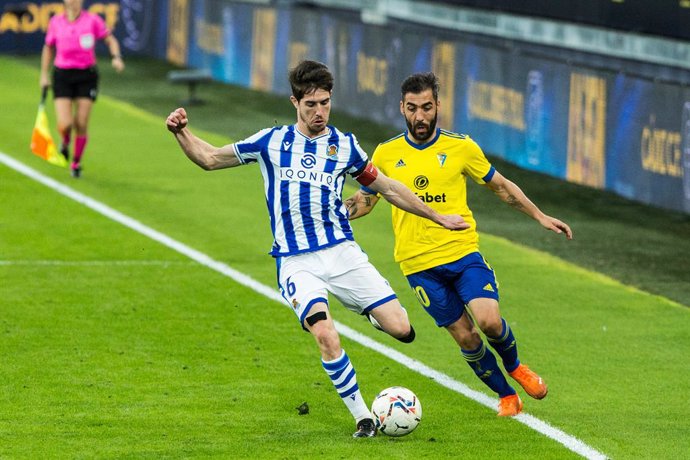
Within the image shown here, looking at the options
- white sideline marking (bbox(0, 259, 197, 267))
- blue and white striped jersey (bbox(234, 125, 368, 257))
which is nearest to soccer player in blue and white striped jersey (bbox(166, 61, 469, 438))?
blue and white striped jersey (bbox(234, 125, 368, 257))

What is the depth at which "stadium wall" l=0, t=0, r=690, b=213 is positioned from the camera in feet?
59.4

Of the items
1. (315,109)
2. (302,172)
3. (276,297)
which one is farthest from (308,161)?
(276,297)

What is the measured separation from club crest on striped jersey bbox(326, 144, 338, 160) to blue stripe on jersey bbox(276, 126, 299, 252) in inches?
9.3

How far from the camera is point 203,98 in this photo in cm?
2898


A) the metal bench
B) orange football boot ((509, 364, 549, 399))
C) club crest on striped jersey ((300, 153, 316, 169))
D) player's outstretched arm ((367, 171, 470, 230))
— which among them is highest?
club crest on striped jersey ((300, 153, 316, 169))

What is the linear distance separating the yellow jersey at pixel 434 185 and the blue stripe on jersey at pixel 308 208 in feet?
2.57

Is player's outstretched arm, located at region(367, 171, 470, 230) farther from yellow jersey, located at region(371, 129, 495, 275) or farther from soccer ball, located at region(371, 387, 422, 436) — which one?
soccer ball, located at region(371, 387, 422, 436)

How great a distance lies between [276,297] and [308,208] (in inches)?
172

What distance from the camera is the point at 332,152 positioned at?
9.30m

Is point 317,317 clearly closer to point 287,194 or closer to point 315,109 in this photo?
point 287,194

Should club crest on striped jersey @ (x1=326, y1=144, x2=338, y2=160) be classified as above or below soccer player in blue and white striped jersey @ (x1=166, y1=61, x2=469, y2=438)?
above

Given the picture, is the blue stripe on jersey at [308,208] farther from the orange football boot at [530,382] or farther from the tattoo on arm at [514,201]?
the orange football boot at [530,382]

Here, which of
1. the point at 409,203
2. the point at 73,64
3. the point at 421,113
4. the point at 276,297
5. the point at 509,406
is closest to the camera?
the point at 409,203

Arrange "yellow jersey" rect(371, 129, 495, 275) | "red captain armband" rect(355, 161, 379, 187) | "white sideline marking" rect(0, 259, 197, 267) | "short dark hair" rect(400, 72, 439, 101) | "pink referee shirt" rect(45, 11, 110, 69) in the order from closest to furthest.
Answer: "red captain armband" rect(355, 161, 379, 187), "short dark hair" rect(400, 72, 439, 101), "yellow jersey" rect(371, 129, 495, 275), "white sideline marking" rect(0, 259, 197, 267), "pink referee shirt" rect(45, 11, 110, 69)
